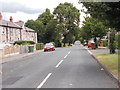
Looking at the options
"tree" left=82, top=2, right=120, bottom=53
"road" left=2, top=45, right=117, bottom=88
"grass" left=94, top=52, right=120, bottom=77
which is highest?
"tree" left=82, top=2, right=120, bottom=53

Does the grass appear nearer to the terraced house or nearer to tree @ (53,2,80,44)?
the terraced house

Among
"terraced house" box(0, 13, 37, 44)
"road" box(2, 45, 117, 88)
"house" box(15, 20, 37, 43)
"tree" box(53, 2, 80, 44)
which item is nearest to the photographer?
"road" box(2, 45, 117, 88)

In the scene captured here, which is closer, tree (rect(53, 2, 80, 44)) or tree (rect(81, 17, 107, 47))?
tree (rect(81, 17, 107, 47))

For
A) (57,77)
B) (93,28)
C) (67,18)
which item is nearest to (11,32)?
(93,28)

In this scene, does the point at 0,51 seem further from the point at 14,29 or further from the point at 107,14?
the point at 14,29

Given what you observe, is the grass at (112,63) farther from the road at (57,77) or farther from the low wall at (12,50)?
the low wall at (12,50)

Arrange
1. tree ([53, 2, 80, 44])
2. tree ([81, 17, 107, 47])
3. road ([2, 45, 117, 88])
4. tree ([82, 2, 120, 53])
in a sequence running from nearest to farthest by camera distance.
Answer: road ([2, 45, 117, 88]) → tree ([82, 2, 120, 53]) → tree ([81, 17, 107, 47]) → tree ([53, 2, 80, 44])

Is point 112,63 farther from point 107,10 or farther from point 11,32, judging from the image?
point 11,32

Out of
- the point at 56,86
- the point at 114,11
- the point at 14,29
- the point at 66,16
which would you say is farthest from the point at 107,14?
the point at 66,16

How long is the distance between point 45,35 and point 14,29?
24.2m

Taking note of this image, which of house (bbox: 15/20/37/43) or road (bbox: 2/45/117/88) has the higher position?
house (bbox: 15/20/37/43)

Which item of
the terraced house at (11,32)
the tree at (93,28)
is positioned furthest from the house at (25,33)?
the tree at (93,28)

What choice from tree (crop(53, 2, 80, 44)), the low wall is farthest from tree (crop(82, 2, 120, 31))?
tree (crop(53, 2, 80, 44))

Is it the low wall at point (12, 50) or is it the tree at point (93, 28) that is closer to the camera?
the low wall at point (12, 50)
